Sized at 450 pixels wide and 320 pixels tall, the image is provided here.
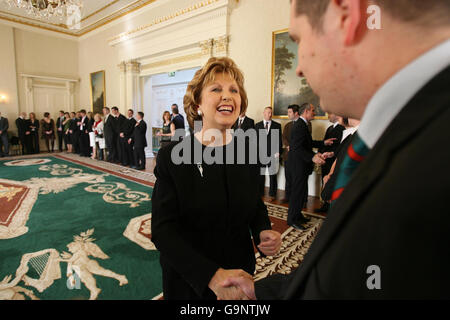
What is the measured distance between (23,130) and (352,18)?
15.0 m

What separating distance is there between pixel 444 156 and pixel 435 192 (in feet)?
0.15

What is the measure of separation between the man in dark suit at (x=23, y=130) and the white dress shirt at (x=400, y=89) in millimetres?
15011

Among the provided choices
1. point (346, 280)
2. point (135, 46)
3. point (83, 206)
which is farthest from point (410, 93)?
point (135, 46)

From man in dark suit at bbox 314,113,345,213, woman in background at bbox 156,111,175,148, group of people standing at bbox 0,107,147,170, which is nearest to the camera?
man in dark suit at bbox 314,113,345,213

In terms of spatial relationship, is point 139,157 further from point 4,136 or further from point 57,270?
point 4,136

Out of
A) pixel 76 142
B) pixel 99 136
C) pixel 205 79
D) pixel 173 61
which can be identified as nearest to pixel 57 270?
pixel 205 79

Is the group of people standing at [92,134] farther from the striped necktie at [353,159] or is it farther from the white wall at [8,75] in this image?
the striped necktie at [353,159]

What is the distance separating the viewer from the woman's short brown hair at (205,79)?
1400mm

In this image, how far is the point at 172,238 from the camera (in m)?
1.14

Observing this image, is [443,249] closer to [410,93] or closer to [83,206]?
[410,93]

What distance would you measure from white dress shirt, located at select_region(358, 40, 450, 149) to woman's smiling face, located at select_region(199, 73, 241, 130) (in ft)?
3.12

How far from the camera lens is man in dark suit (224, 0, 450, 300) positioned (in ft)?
1.09

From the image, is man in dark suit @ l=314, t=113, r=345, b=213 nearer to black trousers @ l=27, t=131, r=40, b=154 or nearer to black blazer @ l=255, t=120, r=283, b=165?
black blazer @ l=255, t=120, r=283, b=165

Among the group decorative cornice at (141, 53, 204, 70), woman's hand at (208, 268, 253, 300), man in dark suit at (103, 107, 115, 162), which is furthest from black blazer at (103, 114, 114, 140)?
woman's hand at (208, 268, 253, 300)
